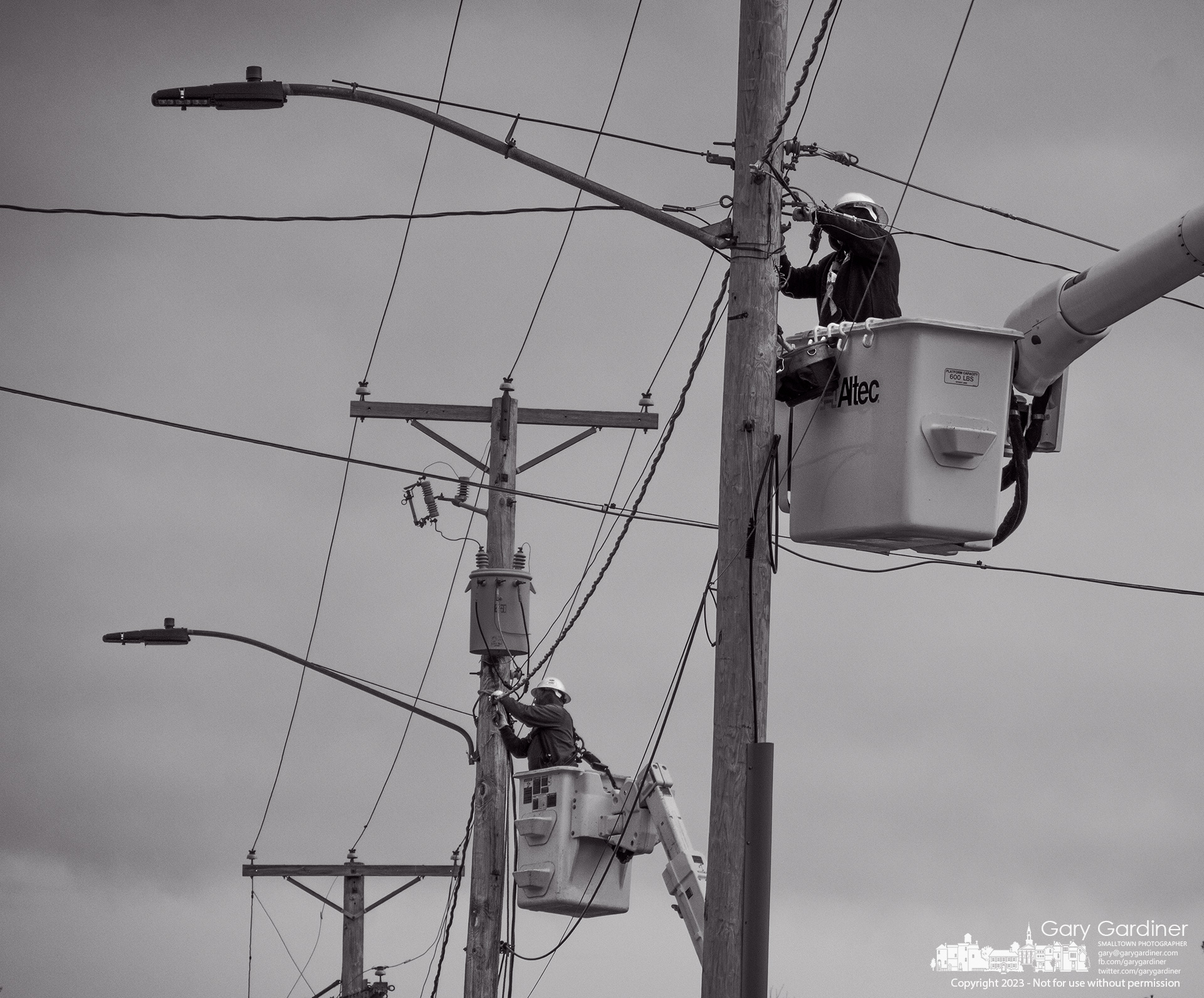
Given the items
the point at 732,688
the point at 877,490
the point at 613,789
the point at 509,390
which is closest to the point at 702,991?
the point at 732,688

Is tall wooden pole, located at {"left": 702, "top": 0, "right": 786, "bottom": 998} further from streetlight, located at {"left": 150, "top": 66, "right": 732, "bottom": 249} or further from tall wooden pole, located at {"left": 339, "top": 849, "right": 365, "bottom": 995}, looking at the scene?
tall wooden pole, located at {"left": 339, "top": 849, "right": 365, "bottom": 995}

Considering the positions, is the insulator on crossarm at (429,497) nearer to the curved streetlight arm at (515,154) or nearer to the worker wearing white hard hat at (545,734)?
the worker wearing white hard hat at (545,734)

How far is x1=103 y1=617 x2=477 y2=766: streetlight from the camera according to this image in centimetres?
1805

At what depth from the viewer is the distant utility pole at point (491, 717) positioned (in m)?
16.0

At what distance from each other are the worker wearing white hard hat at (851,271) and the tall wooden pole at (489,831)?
6.82 m

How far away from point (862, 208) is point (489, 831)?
7.61 m

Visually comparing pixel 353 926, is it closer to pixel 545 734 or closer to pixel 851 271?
pixel 545 734

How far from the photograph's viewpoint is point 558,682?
15.8 metres

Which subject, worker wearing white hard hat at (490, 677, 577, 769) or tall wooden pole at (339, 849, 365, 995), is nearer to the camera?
worker wearing white hard hat at (490, 677, 577, 769)

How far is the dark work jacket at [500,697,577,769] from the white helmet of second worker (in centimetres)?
607

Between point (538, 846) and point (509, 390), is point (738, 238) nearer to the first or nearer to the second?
point (538, 846)

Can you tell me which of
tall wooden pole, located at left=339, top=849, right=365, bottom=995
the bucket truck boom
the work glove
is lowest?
tall wooden pole, located at left=339, top=849, right=365, bottom=995

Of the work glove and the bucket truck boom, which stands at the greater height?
the work glove

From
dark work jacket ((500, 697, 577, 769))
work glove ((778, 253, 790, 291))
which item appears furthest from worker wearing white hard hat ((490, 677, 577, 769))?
work glove ((778, 253, 790, 291))
